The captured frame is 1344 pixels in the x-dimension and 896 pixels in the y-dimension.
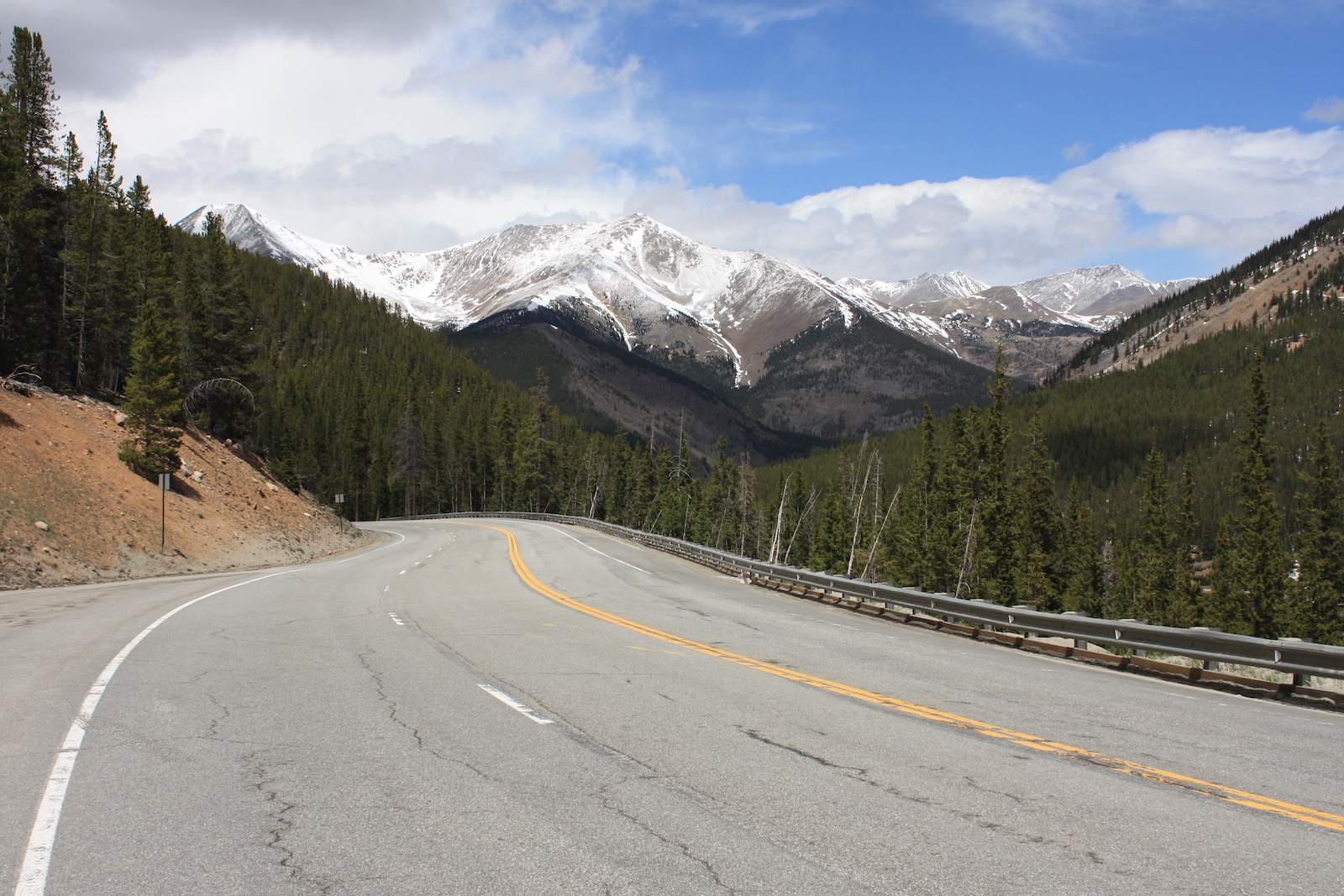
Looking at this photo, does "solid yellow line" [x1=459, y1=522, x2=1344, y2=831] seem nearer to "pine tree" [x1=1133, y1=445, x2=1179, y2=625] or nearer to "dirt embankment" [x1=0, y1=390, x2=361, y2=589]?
"dirt embankment" [x1=0, y1=390, x2=361, y2=589]

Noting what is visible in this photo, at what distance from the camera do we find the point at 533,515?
238ft

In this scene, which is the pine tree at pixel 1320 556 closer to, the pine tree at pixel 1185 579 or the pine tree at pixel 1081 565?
the pine tree at pixel 1185 579

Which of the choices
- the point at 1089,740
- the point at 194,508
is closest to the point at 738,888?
the point at 1089,740

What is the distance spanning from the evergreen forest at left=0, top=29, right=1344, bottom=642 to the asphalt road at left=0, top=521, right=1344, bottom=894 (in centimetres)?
3014

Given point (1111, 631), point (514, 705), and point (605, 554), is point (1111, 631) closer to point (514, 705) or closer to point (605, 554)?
point (514, 705)

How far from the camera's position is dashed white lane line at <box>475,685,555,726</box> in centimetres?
756

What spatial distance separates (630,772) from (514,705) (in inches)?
98.3

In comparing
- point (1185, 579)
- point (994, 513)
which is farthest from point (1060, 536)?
point (994, 513)

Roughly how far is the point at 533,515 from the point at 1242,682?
64.9m

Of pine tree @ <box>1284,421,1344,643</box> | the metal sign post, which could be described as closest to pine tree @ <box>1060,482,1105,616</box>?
pine tree @ <box>1284,421,1344,643</box>

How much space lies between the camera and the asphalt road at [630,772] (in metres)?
4.38

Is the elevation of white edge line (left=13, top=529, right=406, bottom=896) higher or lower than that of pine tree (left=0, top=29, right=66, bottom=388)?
lower

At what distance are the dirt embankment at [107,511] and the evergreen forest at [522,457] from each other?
205 centimetres

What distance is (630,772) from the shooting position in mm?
6055
